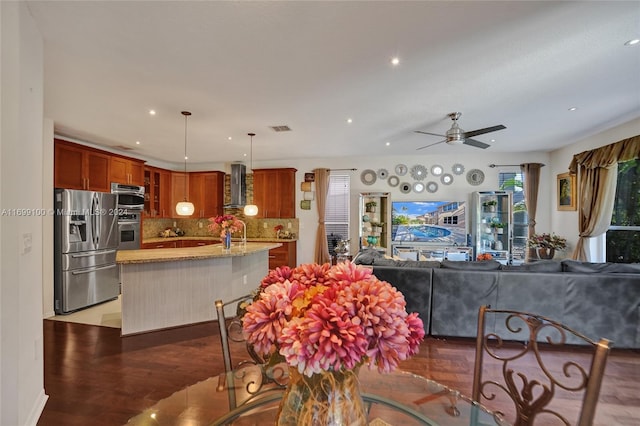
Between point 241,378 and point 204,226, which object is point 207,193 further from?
point 241,378

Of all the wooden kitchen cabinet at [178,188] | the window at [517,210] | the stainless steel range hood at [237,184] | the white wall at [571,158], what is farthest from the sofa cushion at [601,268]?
the wooden kitchen cabinet at [178,188]

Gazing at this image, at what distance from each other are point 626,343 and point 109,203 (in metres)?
6.92

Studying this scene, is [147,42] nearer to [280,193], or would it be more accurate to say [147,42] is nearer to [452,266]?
[452,266]

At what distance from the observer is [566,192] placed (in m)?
5.55

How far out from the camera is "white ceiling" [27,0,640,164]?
1945 mm

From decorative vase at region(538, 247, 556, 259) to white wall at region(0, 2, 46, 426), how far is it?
274 inches

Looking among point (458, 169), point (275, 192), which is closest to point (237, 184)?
point (275, 192)

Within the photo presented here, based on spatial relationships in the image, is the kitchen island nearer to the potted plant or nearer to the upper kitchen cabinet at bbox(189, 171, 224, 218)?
the upper kitchen cabinet at bbox(189, 171, 224, 218)

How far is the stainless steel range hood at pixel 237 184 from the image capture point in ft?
21.9

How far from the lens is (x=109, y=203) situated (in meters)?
4.73

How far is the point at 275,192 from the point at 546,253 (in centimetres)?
553

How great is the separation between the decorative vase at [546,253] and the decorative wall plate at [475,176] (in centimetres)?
172

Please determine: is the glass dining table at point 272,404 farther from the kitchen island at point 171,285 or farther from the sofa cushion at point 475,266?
the kitchen island at point 171,285

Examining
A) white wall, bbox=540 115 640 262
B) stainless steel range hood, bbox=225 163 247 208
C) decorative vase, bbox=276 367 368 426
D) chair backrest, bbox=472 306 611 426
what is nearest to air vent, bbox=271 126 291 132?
stainless steel range hood, bbox=225 163 247 208
